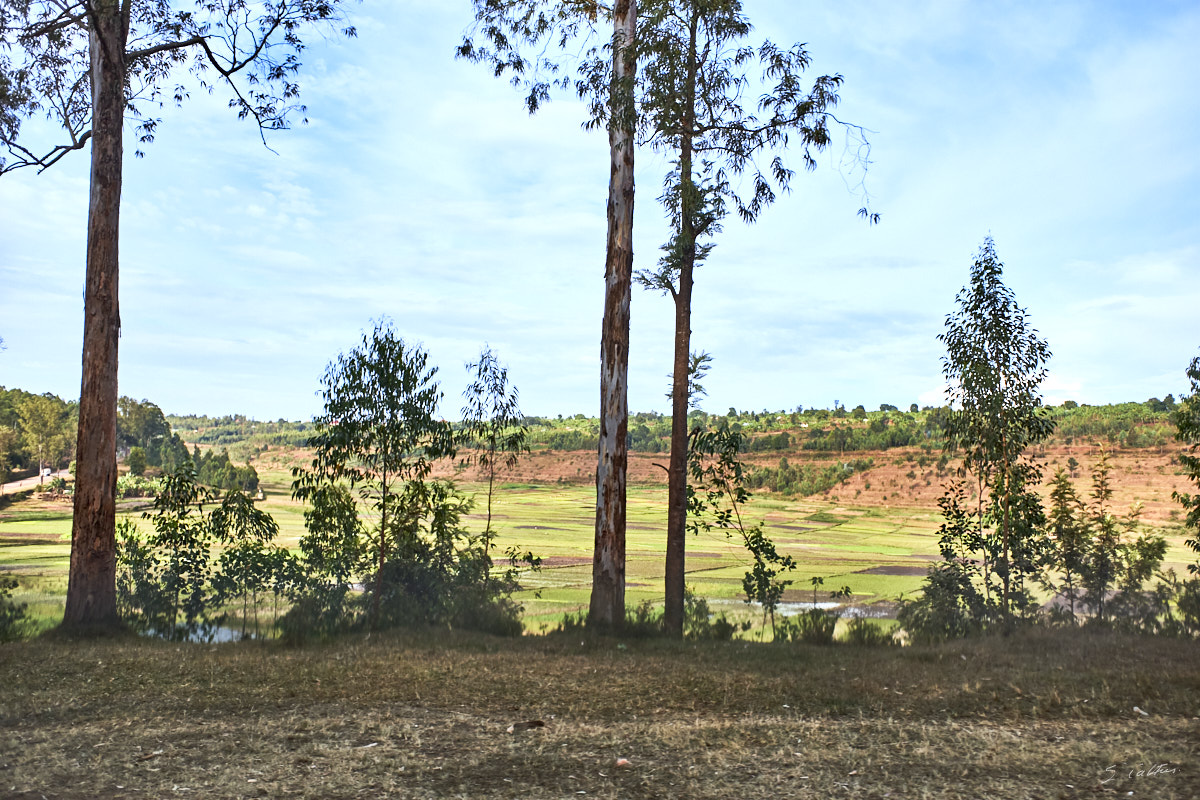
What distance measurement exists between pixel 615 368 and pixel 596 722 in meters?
6.44

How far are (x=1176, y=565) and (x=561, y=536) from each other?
75.4ft

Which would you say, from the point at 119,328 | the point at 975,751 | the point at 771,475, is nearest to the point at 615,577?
the point at 975,751

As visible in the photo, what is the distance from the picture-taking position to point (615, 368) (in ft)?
40.8

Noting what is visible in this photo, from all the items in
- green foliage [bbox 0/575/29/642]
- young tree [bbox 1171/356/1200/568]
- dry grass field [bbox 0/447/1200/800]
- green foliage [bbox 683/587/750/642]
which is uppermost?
young tree [bbox 1171/356/1200/568]

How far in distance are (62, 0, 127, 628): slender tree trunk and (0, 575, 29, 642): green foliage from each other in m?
0.58

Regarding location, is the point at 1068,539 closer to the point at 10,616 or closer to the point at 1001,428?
the point at 1001,428

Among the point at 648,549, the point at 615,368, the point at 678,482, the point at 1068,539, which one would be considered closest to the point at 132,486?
the point at 648,549

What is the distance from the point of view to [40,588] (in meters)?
15.5

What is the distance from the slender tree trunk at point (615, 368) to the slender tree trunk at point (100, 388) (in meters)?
7.22

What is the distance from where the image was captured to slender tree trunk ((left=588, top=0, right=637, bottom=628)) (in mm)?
12234

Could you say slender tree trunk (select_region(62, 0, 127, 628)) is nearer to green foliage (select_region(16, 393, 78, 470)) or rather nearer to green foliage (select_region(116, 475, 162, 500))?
green foliage (select_region(116, 475, 162, 500))

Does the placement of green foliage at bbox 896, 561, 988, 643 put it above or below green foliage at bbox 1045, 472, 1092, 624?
below

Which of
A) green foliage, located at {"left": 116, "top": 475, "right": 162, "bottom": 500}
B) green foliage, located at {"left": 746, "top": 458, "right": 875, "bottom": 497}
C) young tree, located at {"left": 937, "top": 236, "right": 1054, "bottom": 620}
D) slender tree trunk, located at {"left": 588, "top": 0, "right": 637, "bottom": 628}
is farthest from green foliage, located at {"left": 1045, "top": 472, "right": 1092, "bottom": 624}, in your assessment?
green foliage, located at {"left": 746, "top": 458, "right": 875, "bottom": 497}

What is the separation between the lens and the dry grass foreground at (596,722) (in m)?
5.32
